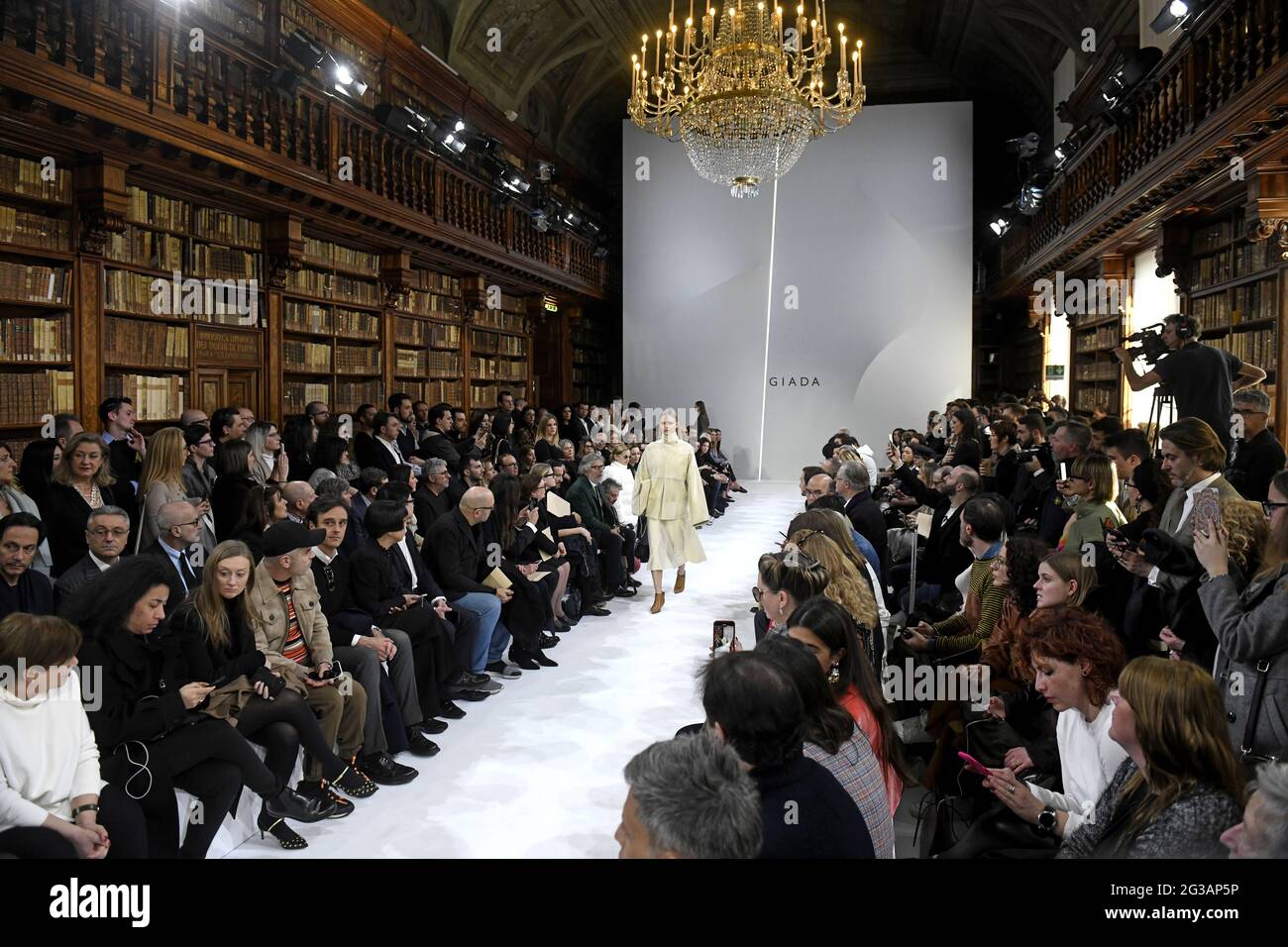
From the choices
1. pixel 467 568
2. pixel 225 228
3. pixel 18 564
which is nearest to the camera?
pixel 18 564

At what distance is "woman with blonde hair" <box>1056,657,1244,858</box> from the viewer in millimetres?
1548

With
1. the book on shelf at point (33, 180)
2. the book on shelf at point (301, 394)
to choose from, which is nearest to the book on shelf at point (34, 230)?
the book on shelf at point (33, 180)

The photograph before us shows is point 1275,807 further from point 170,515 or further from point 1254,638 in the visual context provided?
point 170,515

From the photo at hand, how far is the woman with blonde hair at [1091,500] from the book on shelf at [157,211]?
5.39m

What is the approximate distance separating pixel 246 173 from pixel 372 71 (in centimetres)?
291

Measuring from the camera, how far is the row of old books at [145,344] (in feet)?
18.5

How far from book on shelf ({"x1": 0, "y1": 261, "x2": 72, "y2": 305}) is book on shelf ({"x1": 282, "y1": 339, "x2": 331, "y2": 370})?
2.22 metres

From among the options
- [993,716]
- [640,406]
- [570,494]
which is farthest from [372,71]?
[993,716]

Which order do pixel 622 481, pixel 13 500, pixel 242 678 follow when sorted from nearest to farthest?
pixel 242 678 < pixel 13 500 < pixel 622 481

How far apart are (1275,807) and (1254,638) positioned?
91 cm

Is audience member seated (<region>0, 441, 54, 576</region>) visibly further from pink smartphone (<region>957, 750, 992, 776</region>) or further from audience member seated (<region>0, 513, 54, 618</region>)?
pink smartphone (<region>957, 750, 992, 776</region>)

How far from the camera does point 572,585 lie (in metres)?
6.00

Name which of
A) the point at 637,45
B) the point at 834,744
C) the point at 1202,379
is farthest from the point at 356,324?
the point at 834,744

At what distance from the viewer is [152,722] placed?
2.52 metres
